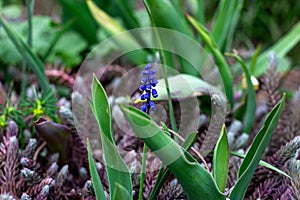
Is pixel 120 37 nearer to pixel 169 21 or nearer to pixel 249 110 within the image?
pixel 169 21

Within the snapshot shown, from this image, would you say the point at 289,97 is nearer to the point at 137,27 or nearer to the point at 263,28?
the point at 137,27

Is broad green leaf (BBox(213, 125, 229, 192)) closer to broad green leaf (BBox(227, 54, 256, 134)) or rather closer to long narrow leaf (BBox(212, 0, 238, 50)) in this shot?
broad green leaf (BBox(227, 54, 256, 134))

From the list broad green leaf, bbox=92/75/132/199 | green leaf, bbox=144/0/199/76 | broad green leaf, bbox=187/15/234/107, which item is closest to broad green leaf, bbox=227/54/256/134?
broad green leaf, bbox=187/15/234/107

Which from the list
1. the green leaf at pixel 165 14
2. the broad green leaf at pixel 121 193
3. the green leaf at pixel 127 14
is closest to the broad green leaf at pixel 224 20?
the green leaf at pixel 165 14

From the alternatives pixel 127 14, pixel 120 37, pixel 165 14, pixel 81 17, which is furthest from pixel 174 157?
pixel 81 17

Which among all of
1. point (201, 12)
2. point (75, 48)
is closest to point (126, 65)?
point (75, 48)

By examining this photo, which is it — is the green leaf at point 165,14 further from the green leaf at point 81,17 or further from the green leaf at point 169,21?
the green leaf at point 81,17
